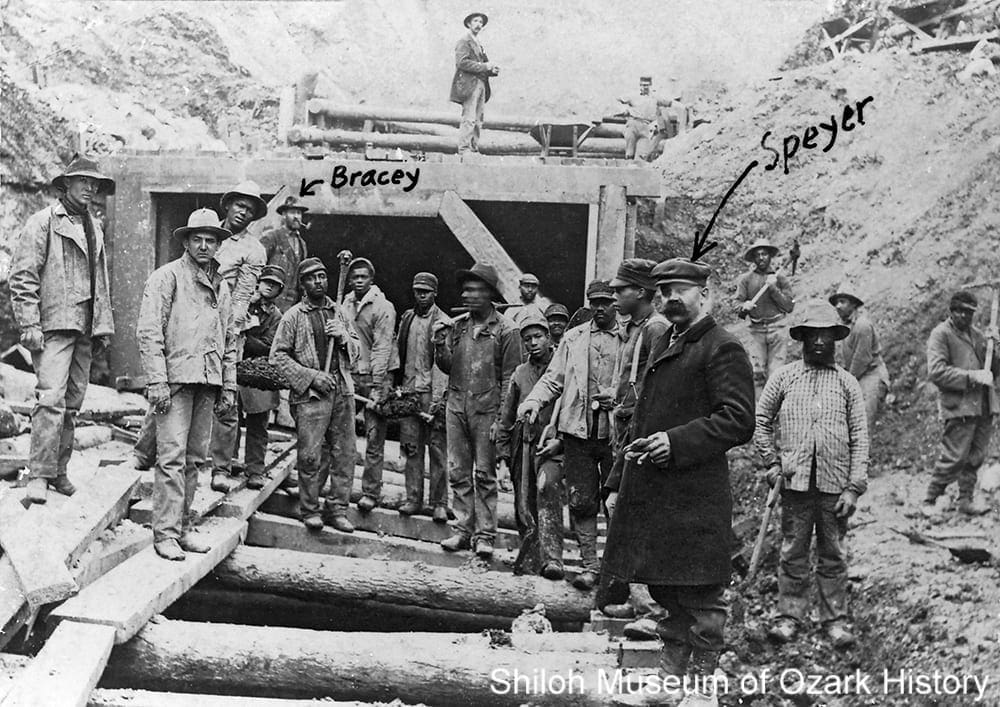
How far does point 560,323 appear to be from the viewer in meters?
7.20

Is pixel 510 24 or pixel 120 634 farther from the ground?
pixel 510 24

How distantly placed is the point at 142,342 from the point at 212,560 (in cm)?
140

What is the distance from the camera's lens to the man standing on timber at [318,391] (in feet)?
21.1

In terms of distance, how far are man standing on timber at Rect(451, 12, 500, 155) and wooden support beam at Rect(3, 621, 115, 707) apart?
227 inches

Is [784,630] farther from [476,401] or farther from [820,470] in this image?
[476,401]

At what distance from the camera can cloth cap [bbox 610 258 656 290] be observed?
5.17 m

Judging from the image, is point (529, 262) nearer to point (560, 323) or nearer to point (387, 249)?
point (387, 249)

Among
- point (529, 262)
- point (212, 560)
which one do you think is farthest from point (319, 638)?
point (529, 262)

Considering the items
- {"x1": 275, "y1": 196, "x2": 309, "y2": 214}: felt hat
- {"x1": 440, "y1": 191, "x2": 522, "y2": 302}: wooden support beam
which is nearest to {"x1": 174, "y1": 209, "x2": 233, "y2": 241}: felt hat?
{"x1": 275, "y1": 196, "x2": 309, "y2": 214}: felt hat

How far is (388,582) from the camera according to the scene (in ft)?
18.8

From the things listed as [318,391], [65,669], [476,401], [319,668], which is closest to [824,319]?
[476,401]

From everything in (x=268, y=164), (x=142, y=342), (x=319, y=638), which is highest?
(x=268, y=164)

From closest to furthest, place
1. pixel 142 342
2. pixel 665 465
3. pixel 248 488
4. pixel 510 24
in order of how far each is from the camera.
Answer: pixel 665 465 < pixel 142 342 < pixel 248 488 < pixel 510 24

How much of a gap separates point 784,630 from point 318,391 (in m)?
3.43
